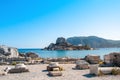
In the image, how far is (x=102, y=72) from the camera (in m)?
13.9

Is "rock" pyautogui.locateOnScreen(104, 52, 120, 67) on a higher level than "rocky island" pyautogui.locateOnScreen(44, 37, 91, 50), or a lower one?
lower

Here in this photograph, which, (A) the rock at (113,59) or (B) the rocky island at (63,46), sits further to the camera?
(B) the rocky island at (63,46)

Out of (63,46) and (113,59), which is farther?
(63,46)

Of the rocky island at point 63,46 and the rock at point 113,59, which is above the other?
the rocky island at point 63,46

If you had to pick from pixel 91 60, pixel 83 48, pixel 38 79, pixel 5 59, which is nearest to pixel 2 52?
pixel 5 59

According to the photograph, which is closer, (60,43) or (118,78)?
(118,78)

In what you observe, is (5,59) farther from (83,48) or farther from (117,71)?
(83,48)

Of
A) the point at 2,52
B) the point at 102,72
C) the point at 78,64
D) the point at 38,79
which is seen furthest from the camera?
the point at 2,52

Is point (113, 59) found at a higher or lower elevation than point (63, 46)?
lower

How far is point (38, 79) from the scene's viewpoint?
491 inches

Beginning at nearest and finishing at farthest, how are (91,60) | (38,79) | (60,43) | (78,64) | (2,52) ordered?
(38,79), (78,64), (91,60), (2,52), (60,43)

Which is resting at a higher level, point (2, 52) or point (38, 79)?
point (2, 52)

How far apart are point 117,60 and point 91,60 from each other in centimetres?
389

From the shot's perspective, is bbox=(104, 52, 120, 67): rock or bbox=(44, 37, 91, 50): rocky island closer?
A: bbox=(104, 52, 120, 67): rock
